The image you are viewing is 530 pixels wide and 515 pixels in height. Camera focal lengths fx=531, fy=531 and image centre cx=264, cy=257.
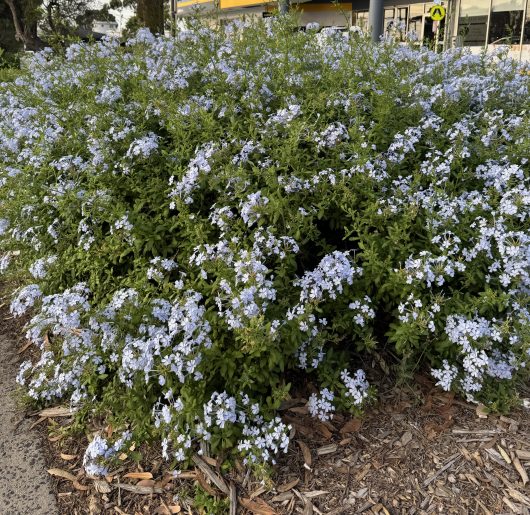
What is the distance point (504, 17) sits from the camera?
57.0 feet

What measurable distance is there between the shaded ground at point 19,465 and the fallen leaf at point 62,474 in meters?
0.03

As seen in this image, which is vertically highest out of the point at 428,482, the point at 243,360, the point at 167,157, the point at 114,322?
the point at 167,157

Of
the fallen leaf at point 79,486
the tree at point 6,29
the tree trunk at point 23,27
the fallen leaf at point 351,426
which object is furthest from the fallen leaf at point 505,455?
the tree at point 6,29

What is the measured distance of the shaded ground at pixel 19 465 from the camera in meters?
2.67

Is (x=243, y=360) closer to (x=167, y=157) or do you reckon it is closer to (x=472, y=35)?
(x=167, y=157)

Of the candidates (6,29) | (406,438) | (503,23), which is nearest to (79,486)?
(406,438)

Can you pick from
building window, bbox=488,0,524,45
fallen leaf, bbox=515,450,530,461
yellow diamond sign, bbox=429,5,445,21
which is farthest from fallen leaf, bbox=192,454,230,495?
building window, bbox=488,0,524,45

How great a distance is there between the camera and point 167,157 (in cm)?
338

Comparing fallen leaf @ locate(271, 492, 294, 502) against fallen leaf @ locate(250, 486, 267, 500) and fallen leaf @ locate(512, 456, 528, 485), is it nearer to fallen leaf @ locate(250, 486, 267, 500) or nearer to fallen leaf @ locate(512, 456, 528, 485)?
fallen leaf @ locate(250, 486, 267, 500)

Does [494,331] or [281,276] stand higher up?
[281,276]

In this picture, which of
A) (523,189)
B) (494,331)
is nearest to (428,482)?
(494,331)

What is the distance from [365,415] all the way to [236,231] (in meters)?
1.23

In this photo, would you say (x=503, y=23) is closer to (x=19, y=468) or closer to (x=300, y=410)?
(x=300, y=410)

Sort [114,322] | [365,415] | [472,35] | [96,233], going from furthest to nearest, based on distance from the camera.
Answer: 1. [472,35]
2. [96,233]
3. [365,415]
4. [114,322]
